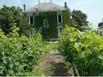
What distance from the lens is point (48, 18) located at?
6156cm

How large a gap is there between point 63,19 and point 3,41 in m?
48.5

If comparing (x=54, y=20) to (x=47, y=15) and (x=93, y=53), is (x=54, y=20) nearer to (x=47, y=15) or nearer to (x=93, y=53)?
(x=47, y=15)

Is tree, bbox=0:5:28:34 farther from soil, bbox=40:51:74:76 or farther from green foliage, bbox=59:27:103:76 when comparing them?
green foliage, bbox=59:27:103:76

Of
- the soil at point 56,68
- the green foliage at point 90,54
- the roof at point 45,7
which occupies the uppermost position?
the green foliage at point 90,54

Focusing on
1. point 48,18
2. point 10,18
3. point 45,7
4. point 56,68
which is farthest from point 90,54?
point 45,7

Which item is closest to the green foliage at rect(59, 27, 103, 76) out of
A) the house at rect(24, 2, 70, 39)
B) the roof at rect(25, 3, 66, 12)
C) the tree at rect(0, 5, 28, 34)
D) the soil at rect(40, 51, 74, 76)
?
the soil at rect(40, 51, 74, 76)

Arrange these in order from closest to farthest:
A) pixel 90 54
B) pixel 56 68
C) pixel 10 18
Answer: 1. pixel 90 54
2. pixel 56 68
3. pixel 10 18

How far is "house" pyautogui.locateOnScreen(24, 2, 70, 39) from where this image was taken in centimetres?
6034

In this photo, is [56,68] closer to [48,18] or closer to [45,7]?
[48,18]

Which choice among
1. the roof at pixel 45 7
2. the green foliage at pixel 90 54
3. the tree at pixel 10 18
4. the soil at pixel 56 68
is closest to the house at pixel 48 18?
the roof at pixel 45 7

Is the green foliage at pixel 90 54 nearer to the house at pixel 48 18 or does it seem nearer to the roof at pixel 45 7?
the house at pixel 48 18

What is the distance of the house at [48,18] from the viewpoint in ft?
198

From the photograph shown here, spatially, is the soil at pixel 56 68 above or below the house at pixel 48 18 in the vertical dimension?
above

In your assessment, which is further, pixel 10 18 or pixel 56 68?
pixel 10 18
